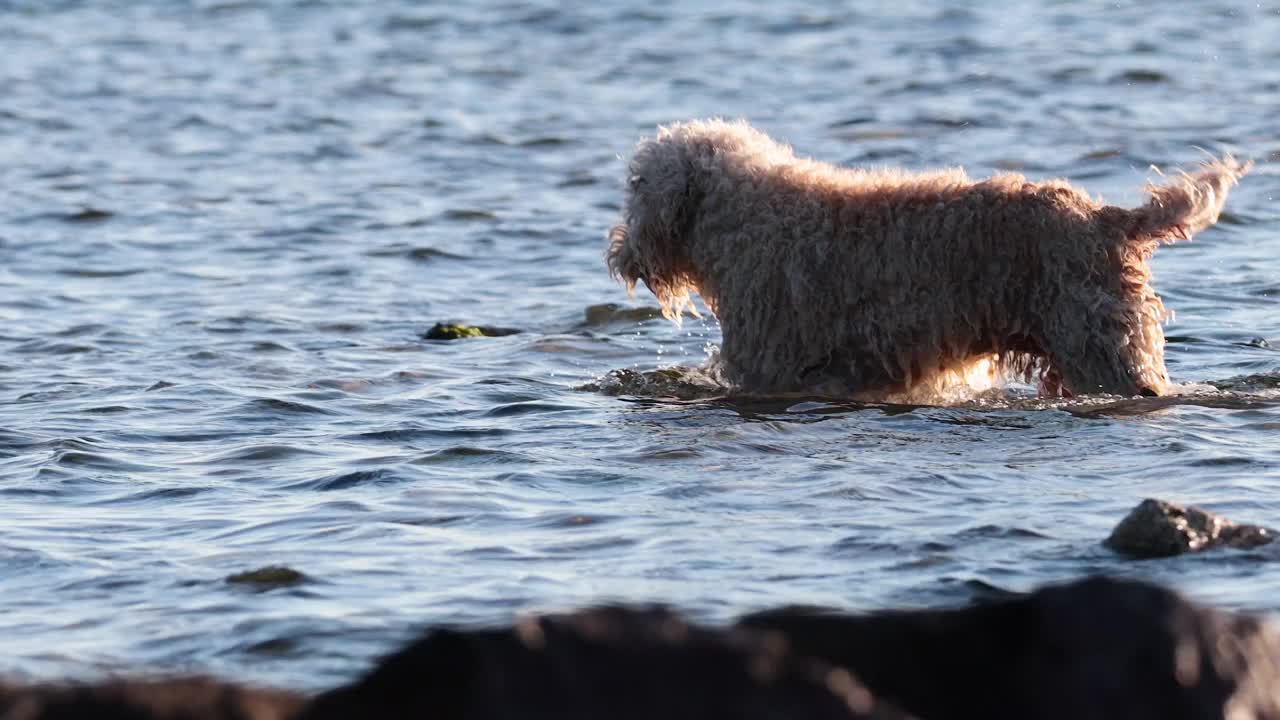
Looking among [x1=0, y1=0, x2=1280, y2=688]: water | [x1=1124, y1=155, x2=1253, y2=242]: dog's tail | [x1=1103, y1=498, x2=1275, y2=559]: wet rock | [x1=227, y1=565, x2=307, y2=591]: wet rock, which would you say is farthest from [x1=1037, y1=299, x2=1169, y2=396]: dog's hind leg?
[x1=227, y1=565, x2=307, y2=591]: wet rock

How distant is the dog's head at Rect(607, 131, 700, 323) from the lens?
821 cm

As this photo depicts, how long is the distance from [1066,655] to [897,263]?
425 centimetres

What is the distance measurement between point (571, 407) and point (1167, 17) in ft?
52.0

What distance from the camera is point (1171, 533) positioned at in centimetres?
545

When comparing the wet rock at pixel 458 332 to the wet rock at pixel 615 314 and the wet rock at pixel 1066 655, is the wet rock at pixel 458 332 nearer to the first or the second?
the wet rock at pixel 615 314

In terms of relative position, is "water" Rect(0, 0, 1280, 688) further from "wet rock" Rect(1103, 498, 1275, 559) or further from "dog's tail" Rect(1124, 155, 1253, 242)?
"dog's tail" Rect(1124, 155, 1253, 242)

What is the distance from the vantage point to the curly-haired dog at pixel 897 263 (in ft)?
24.3

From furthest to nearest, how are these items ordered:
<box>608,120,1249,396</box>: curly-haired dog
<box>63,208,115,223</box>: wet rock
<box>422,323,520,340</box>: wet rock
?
<box>63,208,115,223</box>: wet rock → <box>422,323,520,340</box>: wet rock → <box>608,120,1249,396</box>: curly-haired dog

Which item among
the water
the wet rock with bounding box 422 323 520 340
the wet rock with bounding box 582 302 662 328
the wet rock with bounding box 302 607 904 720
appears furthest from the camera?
the wet rock with bounding box 582 302 662 328

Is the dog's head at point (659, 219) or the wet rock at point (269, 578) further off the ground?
the dog's head at point (659, 219)

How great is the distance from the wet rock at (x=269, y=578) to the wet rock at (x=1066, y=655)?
2297 millimetres

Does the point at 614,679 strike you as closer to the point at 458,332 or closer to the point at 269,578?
the point at 269,578

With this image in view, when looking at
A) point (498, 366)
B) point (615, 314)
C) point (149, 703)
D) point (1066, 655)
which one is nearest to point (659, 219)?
point (498, 366)

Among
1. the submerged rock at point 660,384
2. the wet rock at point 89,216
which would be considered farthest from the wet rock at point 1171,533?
the wet rock at point 89,216
